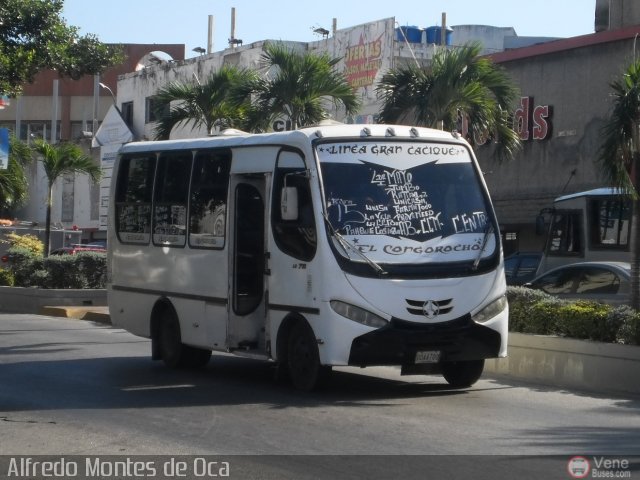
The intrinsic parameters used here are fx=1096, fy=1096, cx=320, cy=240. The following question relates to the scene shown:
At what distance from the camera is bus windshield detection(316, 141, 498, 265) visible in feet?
40.1

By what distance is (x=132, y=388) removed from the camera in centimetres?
1331

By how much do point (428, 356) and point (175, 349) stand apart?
460 centimetres

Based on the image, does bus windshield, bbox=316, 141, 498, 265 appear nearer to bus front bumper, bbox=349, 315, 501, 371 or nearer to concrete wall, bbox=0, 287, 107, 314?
bus front bumper, bbox=349, 315, 501, 371

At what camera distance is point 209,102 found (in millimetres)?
23953

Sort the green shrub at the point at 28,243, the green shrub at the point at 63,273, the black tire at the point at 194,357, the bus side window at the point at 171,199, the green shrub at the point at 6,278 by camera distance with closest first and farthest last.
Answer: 1. the bus side window at the point at 171,199
2. the black tire at the point at 194,357
3. the green shrub at the point at 63,273
4. the green shrub at the point at 6,278
5. the green shrub at the point at 28,243

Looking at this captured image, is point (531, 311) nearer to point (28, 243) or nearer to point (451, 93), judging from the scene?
point (451, 93)

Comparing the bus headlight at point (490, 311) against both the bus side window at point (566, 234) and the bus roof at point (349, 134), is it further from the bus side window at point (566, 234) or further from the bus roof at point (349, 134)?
the bus side window at point (566, 234)

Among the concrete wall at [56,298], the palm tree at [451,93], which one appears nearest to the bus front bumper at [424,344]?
the palm tree at [451,93]

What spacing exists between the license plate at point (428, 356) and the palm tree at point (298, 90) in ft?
36.0

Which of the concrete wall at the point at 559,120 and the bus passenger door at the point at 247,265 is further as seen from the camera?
the concrete wall at the point at 559,120

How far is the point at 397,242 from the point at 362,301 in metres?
0.85

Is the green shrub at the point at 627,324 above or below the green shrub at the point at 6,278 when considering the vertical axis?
above

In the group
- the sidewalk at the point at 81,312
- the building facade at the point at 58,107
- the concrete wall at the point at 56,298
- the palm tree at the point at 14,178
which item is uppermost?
the building facade at the point at 58,107

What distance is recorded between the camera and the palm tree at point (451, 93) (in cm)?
1927
